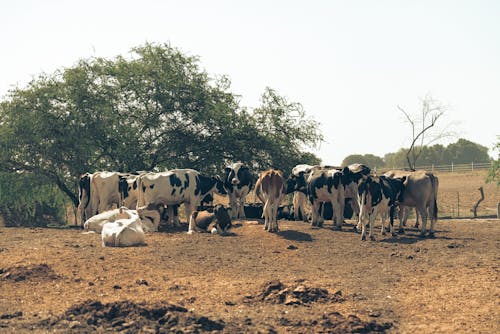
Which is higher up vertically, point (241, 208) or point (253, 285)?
point (241, 208)

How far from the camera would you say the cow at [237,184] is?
25266 millimetres

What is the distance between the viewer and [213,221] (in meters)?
21.8

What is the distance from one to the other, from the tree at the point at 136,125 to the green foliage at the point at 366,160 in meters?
57.7

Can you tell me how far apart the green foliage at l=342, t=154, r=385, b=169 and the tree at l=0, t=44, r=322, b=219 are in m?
57.7

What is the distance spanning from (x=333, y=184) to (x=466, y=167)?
52514 millimetres

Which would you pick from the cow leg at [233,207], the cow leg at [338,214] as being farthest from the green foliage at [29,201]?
the cow leg at [338,214]

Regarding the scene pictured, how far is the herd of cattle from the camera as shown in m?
20.5

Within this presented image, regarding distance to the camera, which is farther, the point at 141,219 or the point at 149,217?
the point at 149,217

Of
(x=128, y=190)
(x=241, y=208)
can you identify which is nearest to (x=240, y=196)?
(x=241, y=208)

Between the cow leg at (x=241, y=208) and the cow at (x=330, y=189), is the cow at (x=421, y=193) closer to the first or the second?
the cow at (x=330, y=189)

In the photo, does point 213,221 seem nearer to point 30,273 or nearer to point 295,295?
point 30,273

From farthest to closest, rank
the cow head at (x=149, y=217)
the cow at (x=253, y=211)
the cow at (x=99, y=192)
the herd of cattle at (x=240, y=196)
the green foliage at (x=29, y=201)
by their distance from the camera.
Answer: the green foliage at (x=29, y=201) < the cow at (x=253, y=211) < the cow at (x=99, y=192) < the cow head at (x=149, y=217) < the herd of cattle at (x=240, y=196)

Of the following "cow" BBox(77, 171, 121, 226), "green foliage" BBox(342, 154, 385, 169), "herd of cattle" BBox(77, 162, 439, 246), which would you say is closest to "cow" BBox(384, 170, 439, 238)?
"herd of cattle" BBox(77, 162, 439, 246)

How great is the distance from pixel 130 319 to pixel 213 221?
35.1 ft
